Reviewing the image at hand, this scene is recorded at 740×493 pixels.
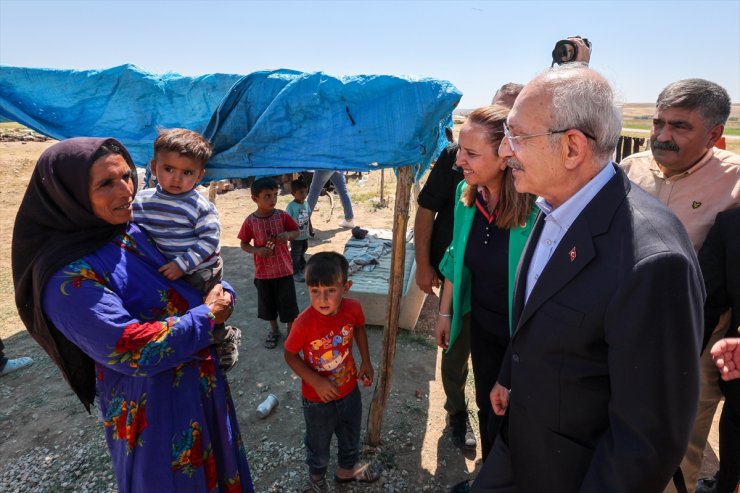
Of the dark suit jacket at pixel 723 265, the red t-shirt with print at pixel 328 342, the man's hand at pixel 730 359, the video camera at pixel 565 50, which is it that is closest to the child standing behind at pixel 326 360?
the red t-shirt with print at pixel 328 342

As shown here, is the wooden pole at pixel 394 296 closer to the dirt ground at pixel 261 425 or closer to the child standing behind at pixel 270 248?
the dirt ground at pixel 261 425

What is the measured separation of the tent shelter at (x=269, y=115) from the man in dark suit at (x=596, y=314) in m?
1.11

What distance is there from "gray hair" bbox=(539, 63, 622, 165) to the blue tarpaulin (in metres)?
1.15

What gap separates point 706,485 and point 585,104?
2.87 metres

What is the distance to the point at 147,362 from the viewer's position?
1.47 metres

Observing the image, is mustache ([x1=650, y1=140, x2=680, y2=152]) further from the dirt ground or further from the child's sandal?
the child's sandal

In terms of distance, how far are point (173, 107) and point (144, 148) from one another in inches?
14.2

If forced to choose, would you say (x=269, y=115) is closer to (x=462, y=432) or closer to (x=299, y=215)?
(x=462, y=432)

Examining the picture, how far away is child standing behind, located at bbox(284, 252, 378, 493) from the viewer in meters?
2.19

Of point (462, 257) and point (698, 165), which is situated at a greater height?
point (698, 165)

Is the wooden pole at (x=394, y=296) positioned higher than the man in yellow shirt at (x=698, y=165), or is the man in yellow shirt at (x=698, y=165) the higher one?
the man in yellow shirt at (x=698, y=165)

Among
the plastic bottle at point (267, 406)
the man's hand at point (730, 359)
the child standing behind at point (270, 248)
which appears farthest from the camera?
the child standing behind at point (270, 248)

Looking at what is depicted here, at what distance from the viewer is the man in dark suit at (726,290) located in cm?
203

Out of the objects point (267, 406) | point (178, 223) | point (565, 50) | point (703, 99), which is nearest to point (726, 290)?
point (703, 99)
